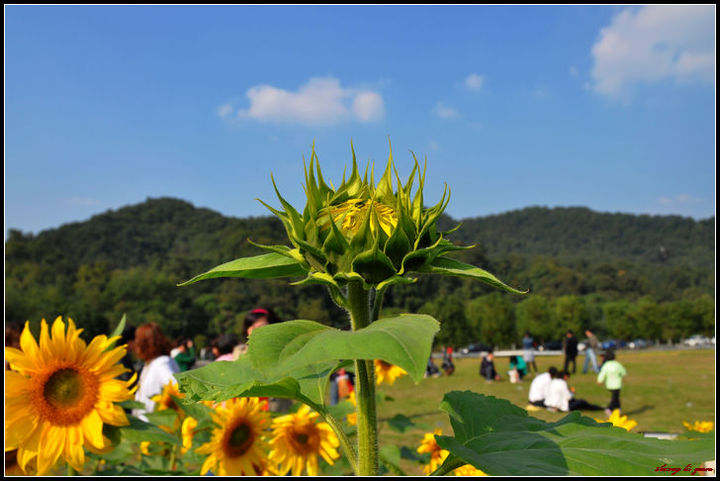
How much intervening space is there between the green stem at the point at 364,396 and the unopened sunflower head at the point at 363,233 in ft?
0.18

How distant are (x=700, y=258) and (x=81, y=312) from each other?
10337 centimetres

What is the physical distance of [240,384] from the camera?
3.14 ft

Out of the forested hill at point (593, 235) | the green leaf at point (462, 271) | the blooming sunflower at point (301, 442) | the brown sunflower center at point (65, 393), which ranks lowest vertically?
the blooming sunflower at point (301, 442)

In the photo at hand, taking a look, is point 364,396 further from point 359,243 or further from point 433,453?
point 433,453

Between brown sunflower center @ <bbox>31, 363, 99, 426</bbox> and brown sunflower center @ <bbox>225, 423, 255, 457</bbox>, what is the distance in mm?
620

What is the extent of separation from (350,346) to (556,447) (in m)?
0.45

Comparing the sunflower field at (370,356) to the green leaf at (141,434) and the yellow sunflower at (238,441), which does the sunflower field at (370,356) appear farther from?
the yellow sunflower at (238,441)

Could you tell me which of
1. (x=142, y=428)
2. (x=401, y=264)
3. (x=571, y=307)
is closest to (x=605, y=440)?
(x=401, y=264)

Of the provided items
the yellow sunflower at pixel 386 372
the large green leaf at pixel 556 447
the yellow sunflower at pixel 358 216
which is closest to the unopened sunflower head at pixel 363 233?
the yellow sunflower at pixel 358 216

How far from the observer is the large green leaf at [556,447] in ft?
2.69

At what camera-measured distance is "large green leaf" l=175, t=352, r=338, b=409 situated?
3.13ft

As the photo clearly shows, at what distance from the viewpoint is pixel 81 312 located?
39.6 m

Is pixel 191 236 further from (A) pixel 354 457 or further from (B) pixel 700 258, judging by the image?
(B) pixel 700 258

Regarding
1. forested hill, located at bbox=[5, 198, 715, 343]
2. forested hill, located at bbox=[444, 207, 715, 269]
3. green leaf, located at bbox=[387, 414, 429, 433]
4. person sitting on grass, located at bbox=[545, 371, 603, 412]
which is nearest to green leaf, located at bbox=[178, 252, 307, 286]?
green leaf, located at bbox=[387, 414, 429, 433]
